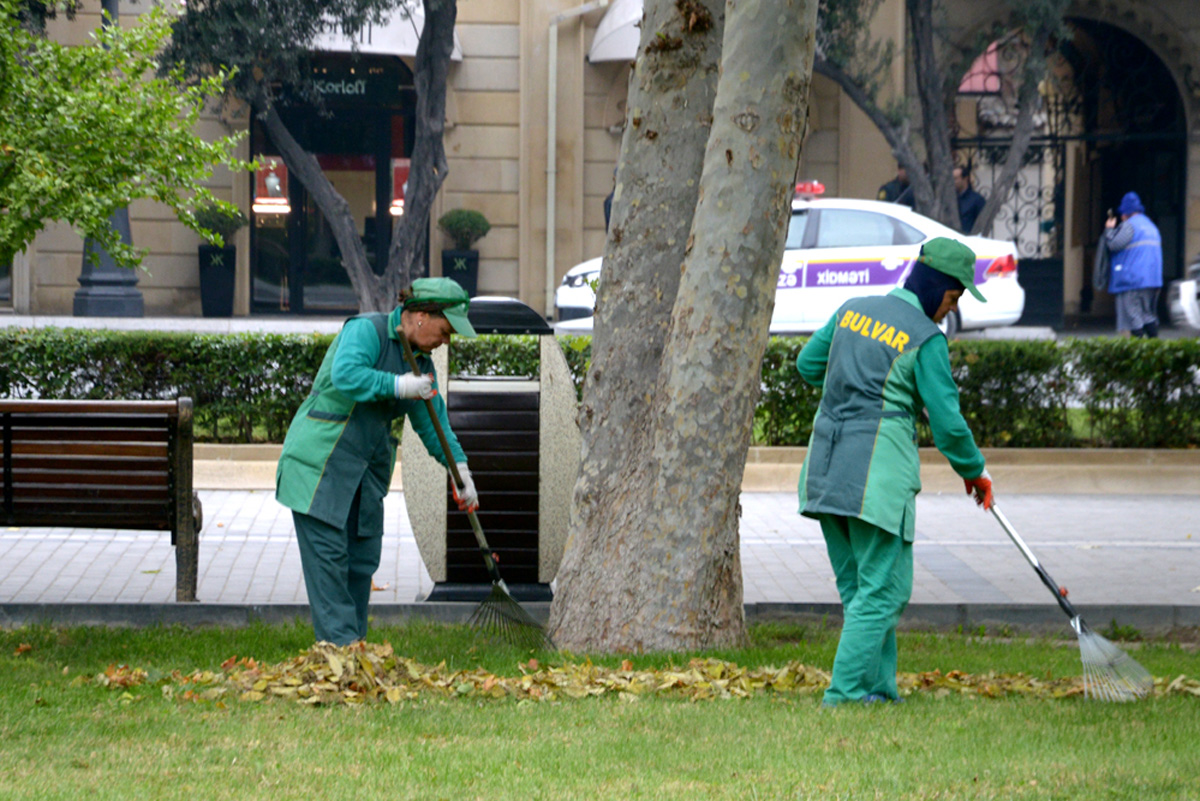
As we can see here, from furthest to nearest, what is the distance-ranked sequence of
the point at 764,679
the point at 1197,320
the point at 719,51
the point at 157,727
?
1. the point at 1197,320
2. the point at 719,51
3. the point at 764,679
4. the point at 157,727

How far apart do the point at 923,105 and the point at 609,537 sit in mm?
14775

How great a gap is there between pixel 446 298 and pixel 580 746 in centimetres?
177

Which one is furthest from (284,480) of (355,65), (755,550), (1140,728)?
(355,65)

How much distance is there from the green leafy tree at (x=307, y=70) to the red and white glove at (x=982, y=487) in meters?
11.4

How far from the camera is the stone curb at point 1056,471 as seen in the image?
10.4 metres

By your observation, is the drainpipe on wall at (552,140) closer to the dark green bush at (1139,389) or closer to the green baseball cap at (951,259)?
the dark green bush at (1139,389)

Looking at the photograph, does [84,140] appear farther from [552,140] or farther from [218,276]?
[552,140]

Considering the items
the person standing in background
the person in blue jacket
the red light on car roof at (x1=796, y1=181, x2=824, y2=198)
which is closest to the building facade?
the person standing in background

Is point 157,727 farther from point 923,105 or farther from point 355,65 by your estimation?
point 355,65

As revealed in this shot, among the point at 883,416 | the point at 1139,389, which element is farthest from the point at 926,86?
the point at 883,416

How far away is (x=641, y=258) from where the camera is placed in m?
5.86

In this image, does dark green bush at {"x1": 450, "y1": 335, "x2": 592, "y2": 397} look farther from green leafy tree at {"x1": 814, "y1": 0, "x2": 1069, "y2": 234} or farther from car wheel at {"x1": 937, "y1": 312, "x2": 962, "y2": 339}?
green leafy tree at {"x1": 814, "y1": 0, "x2": 1069, "y2": 234}

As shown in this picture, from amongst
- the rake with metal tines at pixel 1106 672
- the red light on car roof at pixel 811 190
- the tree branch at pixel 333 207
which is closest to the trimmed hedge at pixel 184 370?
the tree branch at pixel 333 207

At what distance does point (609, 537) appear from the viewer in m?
5.65
